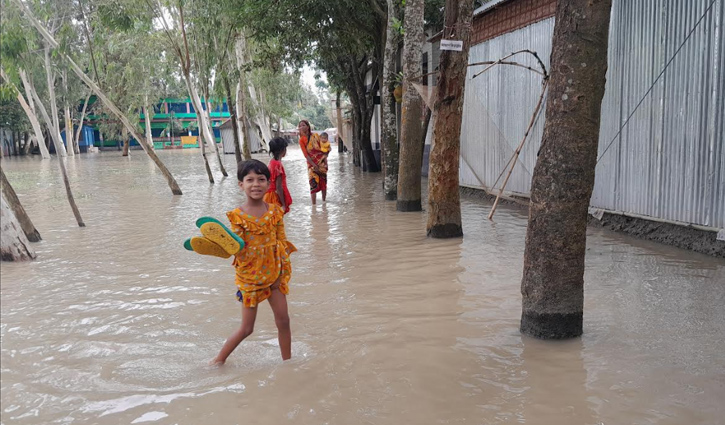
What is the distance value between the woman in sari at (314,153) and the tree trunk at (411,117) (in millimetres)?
1783

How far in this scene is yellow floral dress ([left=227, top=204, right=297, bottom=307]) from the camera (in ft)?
10.9

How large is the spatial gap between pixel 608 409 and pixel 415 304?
6.47ft

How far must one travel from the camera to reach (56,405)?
9.95 feet

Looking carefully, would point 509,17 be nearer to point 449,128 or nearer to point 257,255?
point 449,128

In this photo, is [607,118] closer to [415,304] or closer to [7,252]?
[415,304]

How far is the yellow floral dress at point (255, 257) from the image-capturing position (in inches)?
131

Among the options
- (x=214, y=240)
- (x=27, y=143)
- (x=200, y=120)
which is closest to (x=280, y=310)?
(x=214, y=240)

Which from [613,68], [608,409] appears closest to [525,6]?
[613,68]

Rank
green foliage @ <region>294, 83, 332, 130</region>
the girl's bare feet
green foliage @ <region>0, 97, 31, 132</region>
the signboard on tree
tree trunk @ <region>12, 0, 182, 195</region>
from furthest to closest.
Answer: green foliage @ <region>294, 83, 332, 130</region>
green foliage @ <region>0, 97, 31, 132</region>
tree trunk @ <region>12, 0, 182, 195</region>
the signboard on tree
the girl's bare feet

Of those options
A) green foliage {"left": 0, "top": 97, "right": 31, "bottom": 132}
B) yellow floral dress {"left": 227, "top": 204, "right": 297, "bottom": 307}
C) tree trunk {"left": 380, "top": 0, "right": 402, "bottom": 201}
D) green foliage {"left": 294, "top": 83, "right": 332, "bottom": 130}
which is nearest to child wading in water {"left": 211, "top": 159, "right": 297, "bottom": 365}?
yellow floral dress {"left": 227, "top": 204, "right": 297, "bottom": 307}

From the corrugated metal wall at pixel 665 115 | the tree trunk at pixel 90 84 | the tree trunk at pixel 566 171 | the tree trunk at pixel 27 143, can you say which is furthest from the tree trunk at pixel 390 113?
the tree trunk at pixel 27 143

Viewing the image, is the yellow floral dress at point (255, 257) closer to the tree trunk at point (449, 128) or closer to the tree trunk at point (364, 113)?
the tree trunk at point (449, 128)

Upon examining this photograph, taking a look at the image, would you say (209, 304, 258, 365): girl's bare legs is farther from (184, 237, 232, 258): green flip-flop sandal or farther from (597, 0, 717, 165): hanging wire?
(597, 0, 717, 165): hanging wire

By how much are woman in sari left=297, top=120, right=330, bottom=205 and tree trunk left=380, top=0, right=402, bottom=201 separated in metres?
1.20
